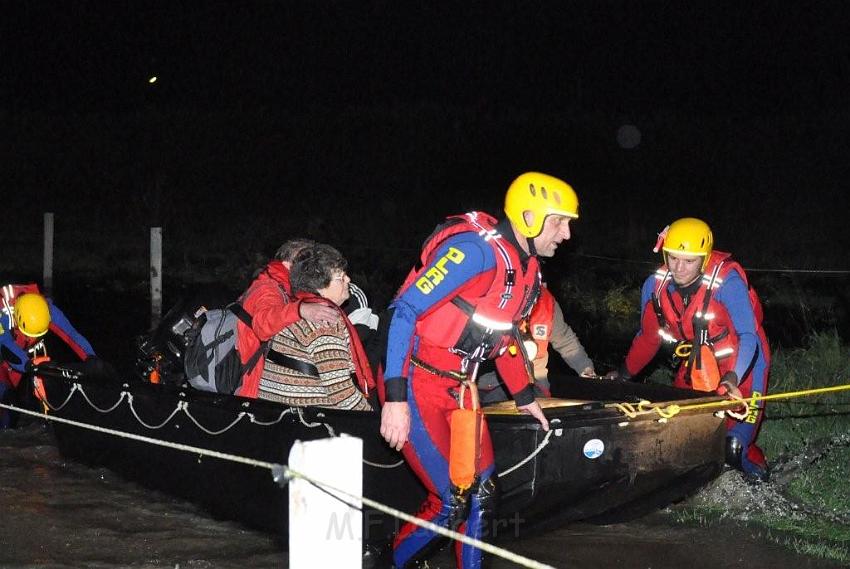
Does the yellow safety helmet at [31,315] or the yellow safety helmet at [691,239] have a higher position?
the yellow safety helmet at [691,239]

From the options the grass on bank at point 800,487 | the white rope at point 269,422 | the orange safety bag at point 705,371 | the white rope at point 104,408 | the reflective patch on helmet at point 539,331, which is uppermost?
the reflective patch on helmet at point 539,331

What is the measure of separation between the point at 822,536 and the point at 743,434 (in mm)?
679

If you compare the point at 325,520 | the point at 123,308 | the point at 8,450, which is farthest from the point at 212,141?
the point at 325,520

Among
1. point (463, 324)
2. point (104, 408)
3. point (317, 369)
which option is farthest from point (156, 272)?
point (463, 324)

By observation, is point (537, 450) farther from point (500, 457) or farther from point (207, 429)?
point (207, 429)

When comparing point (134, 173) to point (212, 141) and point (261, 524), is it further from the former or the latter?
point (261, 524)

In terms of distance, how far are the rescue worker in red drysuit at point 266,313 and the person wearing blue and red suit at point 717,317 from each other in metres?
1.95

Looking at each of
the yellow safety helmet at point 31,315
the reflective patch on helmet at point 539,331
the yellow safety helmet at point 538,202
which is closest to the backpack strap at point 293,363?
the reflective patch on helmet at point 539,331

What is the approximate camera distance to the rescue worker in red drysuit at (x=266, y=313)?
571 centimetres

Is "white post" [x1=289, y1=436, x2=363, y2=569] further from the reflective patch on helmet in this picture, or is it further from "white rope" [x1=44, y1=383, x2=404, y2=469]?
the reflective patch on helmet

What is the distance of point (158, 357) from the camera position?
7512mm

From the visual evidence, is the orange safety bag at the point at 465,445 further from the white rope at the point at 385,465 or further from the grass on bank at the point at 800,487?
the grass on bank at the point at 800,487

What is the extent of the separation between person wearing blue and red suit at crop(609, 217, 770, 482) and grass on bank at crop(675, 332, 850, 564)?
0.17 m

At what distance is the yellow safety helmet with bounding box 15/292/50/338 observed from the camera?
26.6ft
